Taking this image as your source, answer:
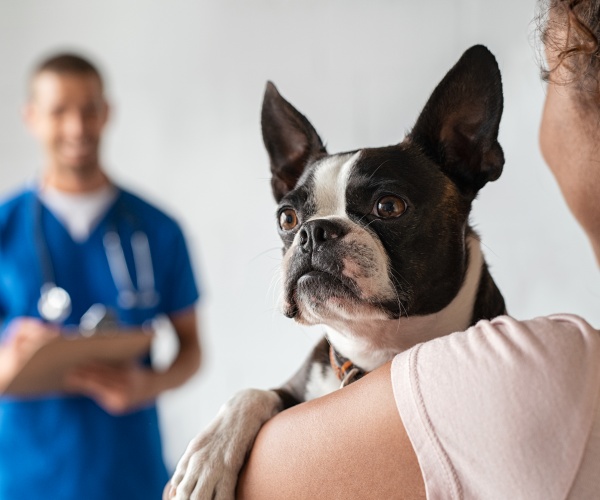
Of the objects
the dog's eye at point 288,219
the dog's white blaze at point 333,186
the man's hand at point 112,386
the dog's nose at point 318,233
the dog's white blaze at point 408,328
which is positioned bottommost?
the man's hand at point 112,386

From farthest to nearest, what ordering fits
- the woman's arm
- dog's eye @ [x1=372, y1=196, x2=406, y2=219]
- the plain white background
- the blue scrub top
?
the blue scrub top → the plain white background → dog's eye @ [x1=372, y1=196, x2=406, y2=219] → the woman's arm

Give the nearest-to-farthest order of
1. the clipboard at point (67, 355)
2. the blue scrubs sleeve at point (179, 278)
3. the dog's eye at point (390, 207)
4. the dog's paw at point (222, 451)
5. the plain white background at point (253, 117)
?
1. the dog's paw at point (222, 451)
2. the dog's eye at point (390, 207)
3. the plain white background at point (253, 117)
4. the clipboard at point (67, 355)
5. the blue scrubs sleeve at point (179, 278)

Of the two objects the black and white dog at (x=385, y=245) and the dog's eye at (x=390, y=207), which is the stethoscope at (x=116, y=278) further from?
the dog's eye at (x=390, y=207)

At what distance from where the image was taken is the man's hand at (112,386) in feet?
6.36

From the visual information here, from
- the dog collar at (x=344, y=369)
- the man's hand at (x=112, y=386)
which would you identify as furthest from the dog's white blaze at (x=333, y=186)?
the man's hand at (x=112, y=386)

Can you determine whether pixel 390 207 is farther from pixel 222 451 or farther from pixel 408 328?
pixel 222 451

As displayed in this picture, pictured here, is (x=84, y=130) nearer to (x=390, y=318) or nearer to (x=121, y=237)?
(x=121, y=237)

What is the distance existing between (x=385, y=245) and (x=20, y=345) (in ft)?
4.07

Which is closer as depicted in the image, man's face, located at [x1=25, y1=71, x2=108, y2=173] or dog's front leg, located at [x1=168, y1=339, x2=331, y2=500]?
dog's front leg, located at [x1=168, y1=339, x2=331, y2=500]

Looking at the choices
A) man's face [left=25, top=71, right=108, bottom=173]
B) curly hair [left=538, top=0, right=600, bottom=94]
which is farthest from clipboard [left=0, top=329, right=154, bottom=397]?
curly hair [left=538, top=0, right=600, bottom=94]

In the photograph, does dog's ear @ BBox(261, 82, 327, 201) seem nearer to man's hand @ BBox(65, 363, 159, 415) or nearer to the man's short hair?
man's hand @ BBox(65, 363, 159, 415)

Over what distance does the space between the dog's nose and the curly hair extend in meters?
0.31

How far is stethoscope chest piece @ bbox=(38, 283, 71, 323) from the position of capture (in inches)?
79.4

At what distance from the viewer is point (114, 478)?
196 cm
